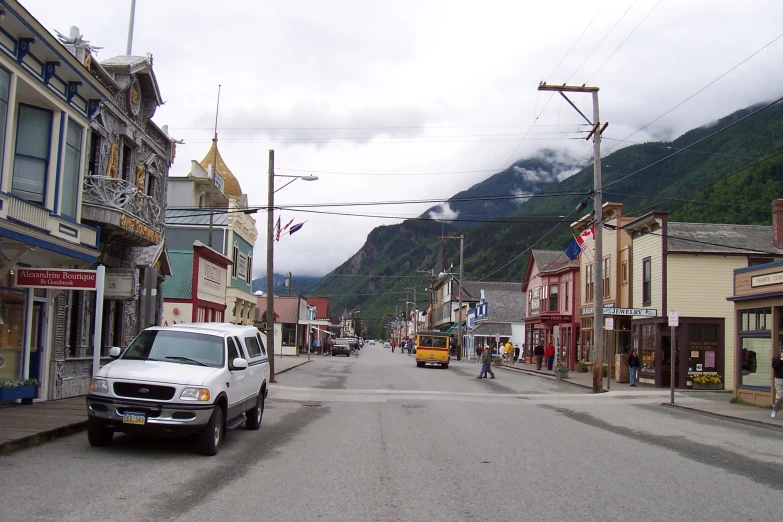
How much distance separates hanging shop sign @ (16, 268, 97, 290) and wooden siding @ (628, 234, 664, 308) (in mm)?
23413

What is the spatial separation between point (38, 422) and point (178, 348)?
2.83m

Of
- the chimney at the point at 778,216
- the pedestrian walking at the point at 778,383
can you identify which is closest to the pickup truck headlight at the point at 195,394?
the pedestrian walking at the point at 778,383

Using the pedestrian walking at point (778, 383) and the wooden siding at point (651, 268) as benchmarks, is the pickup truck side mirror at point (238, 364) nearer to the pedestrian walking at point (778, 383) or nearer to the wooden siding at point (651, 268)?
the pedestrian walking at point (778, 383)

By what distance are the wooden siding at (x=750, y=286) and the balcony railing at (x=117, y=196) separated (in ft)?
56.4

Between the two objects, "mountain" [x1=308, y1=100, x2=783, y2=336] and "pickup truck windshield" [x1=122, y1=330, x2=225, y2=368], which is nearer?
"pickup truck windshield" [x1=122, y1=330, x2=225, y2=368]

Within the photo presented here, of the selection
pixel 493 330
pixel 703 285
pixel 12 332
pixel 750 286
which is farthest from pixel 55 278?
pixel 493 330

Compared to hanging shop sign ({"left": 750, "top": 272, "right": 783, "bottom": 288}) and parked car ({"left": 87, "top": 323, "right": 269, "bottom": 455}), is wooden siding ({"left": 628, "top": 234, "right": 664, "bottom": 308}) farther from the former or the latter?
parked car ({"left": 87, "top": 323, "right": 269, "bottom": 455})

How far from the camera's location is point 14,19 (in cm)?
1251

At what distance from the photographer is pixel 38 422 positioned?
40.0 ft

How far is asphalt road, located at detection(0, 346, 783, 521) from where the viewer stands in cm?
746

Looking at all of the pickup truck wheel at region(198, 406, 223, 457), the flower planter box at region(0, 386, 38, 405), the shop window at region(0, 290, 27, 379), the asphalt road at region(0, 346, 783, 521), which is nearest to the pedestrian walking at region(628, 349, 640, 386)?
the asphalt road at region(0, 346, 783, 521)

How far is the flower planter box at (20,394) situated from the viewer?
1372 cm

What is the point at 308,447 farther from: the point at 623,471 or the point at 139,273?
the point at 139,273

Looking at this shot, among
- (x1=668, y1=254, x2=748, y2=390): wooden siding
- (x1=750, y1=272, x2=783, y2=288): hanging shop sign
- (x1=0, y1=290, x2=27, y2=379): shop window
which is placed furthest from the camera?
(x1=668, y1=254, x2=748, y2=390): wooden siding
